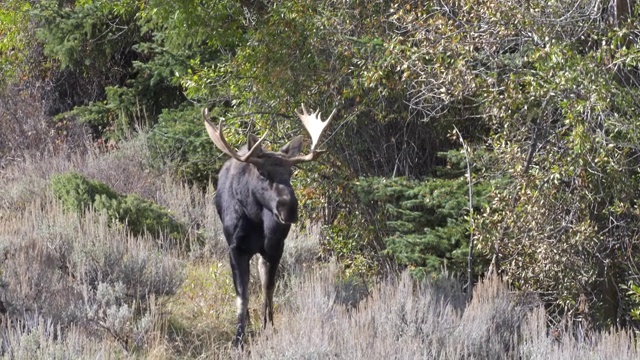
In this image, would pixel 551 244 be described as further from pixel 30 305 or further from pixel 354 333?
pixel 30 305

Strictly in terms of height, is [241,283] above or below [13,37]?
below

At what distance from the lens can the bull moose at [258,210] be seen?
9.09 m

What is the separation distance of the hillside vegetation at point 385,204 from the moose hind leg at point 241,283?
29cm

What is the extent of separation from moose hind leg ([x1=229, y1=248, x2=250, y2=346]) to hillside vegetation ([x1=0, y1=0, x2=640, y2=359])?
0.94ft

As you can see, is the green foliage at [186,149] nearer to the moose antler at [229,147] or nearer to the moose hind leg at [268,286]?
the moose antler at [229,147]

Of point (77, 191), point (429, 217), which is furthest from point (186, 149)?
point (429, 217)

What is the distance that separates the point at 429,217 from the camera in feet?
37.0

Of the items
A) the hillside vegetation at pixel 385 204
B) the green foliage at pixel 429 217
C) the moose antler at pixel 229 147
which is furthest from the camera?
the green foliage at pixel 429 217

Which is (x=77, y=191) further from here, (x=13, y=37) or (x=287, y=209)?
(x=13, y=37)

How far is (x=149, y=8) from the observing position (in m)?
12.2

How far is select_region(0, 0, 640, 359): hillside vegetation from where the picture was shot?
8.38m

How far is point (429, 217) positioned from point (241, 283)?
266 cm

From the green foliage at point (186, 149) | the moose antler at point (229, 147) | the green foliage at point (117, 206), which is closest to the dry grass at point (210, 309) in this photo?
the green foliage at point (117, 206)

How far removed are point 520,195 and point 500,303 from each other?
898 millimetres
